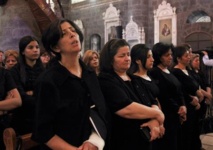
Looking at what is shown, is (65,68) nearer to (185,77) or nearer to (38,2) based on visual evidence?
(185,77)

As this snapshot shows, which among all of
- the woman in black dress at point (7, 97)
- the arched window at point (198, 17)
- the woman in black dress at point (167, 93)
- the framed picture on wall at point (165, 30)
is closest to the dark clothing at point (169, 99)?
the woman in black dress at point (167, 93)

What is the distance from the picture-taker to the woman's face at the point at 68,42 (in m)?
1.71

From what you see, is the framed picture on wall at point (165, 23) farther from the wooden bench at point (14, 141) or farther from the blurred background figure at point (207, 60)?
the wooden bench at point (14, 141)

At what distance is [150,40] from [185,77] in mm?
10267

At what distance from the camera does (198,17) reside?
12516 millimetres

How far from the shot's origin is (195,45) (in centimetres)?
1208

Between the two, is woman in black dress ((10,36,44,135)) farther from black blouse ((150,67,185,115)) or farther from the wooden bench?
black blouse ((150,67,185,115))

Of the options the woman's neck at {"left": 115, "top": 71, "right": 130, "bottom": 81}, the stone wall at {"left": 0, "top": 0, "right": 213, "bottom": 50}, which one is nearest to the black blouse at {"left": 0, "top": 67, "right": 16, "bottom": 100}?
the woman's neck at {"left": 115, "top": 71, "right": 130, "bottom": 81}

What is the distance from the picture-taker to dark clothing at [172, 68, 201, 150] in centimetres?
371

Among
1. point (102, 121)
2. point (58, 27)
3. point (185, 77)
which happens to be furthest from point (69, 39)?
point (185, 77)

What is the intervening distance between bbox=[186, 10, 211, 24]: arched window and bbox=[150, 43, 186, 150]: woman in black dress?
9.49 meters

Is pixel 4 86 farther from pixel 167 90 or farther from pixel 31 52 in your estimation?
pixel 167 90

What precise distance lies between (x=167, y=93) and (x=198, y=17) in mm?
10230

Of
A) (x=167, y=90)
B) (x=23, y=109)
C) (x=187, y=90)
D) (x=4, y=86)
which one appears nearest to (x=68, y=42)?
(x=4, y=86)
